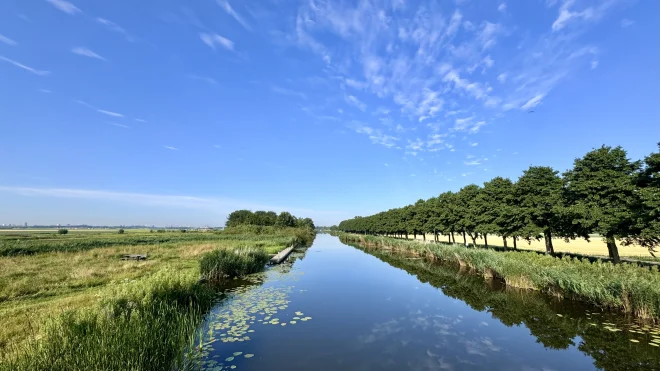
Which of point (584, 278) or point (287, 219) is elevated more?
point (287, 219)

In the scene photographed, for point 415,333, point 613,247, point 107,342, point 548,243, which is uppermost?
point 548,243

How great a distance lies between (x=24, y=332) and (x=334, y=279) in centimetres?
1614

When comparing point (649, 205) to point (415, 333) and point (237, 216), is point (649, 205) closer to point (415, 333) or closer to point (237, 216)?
point (415, 333)

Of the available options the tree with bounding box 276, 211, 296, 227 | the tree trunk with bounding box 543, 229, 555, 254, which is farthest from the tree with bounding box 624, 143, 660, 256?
the tree with bounding box 276, 211, 296, 227

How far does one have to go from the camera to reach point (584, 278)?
1305cm

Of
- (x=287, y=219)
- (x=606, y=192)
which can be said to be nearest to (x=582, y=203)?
(x=606, y=192)

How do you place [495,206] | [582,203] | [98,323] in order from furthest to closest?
[495,206] < [582,203] < [98,323]

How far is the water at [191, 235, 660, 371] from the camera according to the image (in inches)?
311

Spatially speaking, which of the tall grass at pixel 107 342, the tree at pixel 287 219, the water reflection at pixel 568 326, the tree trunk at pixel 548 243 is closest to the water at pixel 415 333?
the water reflection at pixel 568 326

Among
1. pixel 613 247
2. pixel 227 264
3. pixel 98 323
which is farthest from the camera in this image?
pixel 613 247

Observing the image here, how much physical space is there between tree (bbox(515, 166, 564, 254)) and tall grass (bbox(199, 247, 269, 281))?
2291 centimetres

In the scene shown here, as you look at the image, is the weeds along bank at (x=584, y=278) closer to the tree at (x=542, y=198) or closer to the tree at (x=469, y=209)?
the tree at (x=542, y=198)

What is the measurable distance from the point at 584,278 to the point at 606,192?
32.8 ft

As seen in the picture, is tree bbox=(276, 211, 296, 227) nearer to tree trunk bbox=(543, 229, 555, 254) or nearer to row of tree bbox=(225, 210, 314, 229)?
row of tree bbox=(225, 210, 314, 229)
